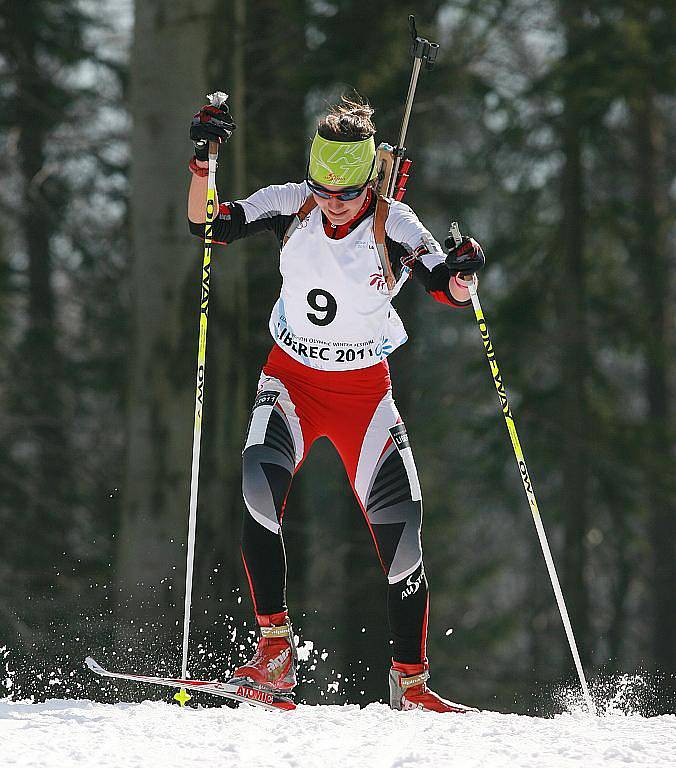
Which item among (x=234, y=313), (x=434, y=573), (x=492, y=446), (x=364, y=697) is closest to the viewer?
(x=234, y=313)

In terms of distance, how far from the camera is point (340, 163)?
5066mm

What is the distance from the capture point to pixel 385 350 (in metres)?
5.39

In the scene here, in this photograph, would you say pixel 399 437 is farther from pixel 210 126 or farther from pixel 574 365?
pixel 574 365

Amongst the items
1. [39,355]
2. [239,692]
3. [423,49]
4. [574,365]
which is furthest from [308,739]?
[39,355]

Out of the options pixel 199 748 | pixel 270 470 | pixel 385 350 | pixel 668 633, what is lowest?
pixel 668 633

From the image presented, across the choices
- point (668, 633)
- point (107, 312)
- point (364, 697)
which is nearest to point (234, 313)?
point (364, 697)

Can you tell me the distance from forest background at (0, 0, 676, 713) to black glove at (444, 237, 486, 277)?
3.33 meters

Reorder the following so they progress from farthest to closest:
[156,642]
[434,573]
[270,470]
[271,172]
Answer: [434,573], [271,172], [156,642], [270,470]

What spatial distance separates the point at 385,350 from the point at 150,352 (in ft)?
10.6

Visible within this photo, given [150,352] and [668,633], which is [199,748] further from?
[668,633]

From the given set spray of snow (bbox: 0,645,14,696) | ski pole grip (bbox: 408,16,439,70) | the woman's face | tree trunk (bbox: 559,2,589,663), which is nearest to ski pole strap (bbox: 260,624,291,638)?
the woman's face

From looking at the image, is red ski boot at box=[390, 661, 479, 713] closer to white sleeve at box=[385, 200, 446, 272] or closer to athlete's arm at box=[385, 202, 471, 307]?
athlete's arm at box=[385, 202, 471, 307]

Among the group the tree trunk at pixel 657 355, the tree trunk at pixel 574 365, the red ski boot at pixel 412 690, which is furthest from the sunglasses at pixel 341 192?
the tree trunk at pixel 574 365

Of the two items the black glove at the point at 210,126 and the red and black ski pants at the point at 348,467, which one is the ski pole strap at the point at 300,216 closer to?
the black glove at the point at 210,126
